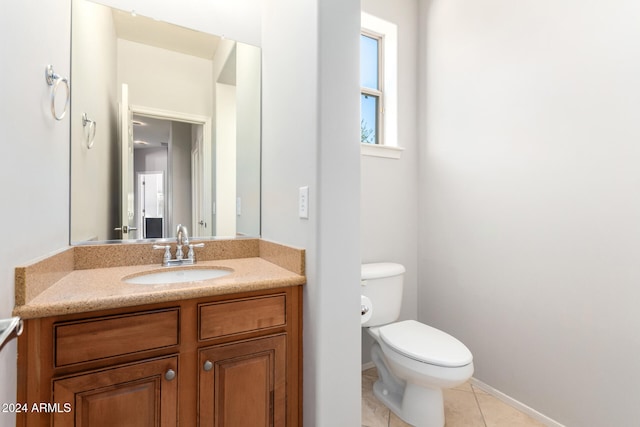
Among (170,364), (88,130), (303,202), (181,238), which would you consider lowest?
(170,364)

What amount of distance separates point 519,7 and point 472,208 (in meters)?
1.17

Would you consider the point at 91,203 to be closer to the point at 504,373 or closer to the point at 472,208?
the point at 472,208

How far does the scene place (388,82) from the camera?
2338 millimetres

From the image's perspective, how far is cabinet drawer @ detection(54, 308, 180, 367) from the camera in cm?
85

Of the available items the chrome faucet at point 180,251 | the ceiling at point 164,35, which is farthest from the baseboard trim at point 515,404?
the ceiling at point 164,35

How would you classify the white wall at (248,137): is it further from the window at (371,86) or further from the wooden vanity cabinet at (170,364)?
the window at (371,86)

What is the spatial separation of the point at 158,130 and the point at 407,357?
1.69 m

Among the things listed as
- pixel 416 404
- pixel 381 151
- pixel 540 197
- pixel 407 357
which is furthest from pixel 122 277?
pixel 540 197

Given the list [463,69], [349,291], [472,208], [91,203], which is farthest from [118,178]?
[463,69]

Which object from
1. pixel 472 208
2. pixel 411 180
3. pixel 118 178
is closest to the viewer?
pixel 118 178

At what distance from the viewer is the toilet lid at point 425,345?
1433 millimetres

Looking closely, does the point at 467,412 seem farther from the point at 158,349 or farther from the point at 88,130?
the point at 88,130

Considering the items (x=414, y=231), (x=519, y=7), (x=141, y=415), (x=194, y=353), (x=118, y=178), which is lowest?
(x=141, y=415)

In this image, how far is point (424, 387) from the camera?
1.57m
